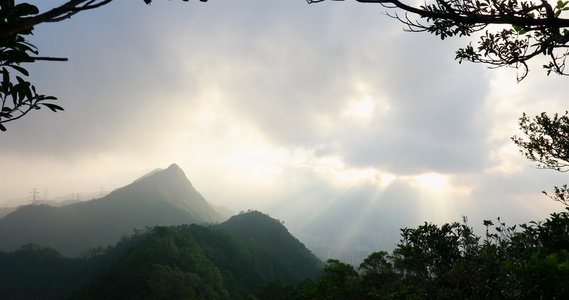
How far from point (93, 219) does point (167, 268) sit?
9412cm

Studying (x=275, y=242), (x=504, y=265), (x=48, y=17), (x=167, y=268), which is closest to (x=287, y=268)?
(x=275, y=242)

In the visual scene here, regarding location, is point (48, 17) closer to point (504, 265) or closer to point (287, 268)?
→ point (504, 265)

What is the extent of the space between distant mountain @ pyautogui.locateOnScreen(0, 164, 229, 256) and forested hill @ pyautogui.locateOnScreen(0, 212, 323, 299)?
2661cm

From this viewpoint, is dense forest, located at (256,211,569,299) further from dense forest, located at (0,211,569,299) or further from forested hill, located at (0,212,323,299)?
forested hill, located at (0,212,323,299)

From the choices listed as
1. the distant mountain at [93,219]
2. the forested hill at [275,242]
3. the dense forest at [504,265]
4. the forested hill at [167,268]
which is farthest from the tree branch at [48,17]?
the distant mountain at [93,219]

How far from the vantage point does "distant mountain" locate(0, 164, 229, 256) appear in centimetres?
9212

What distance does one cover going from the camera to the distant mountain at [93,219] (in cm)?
9212

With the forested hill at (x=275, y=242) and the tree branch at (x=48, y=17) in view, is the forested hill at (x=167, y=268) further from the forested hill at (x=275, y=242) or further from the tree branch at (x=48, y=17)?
the tree branch at (x=48, y=17)

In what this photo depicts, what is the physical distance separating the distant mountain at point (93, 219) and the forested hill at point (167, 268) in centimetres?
2661

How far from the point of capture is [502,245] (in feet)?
12.4

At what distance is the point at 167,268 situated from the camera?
37000 millimetres

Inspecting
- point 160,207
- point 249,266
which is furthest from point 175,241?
point 160,207

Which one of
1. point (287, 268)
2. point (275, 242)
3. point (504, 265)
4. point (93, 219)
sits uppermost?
point (504, 265)

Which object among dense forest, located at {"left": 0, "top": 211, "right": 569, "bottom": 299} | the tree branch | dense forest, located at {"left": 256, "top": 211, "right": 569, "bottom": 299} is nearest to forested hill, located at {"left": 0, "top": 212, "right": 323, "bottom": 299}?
dense forest, located at {"left": 0, "top": 211, "right": 569, "bottom": 299}
